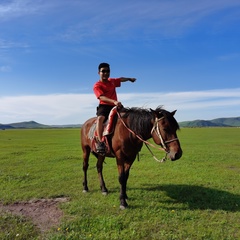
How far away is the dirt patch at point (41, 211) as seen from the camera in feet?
20.7

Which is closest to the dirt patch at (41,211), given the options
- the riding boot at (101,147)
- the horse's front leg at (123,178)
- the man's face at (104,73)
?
the horse's front leg at (123,178)

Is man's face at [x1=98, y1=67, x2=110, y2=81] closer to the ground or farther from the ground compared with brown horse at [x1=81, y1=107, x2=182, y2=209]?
farther from the ground

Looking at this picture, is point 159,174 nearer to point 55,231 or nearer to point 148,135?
point 148,135

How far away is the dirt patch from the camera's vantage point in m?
6.31

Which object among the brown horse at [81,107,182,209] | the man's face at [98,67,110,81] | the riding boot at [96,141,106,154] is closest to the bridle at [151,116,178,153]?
the brown horse at [81,107,182,209]

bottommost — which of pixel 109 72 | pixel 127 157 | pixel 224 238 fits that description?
pixel 224 238

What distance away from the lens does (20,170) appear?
45.8 feet

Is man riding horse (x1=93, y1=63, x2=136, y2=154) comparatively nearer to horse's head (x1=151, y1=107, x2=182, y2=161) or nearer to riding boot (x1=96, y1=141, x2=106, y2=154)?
riding boot (x1=96, y1=141, x2=106, y2=154)

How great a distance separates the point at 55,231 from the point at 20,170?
9085mm

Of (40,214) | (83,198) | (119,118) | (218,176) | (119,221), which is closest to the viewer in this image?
(119,221)

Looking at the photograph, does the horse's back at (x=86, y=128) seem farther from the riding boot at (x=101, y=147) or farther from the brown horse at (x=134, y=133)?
the brown horse at (x=134, y=133)

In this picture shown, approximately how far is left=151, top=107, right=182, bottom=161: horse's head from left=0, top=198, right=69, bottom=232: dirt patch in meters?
3.32

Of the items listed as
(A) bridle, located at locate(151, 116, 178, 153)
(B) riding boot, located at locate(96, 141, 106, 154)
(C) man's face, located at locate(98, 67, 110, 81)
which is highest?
(C) man's face, located at locate(98, 67, 110, 81)

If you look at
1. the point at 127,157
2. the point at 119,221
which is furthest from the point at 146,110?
the point at 119,221
